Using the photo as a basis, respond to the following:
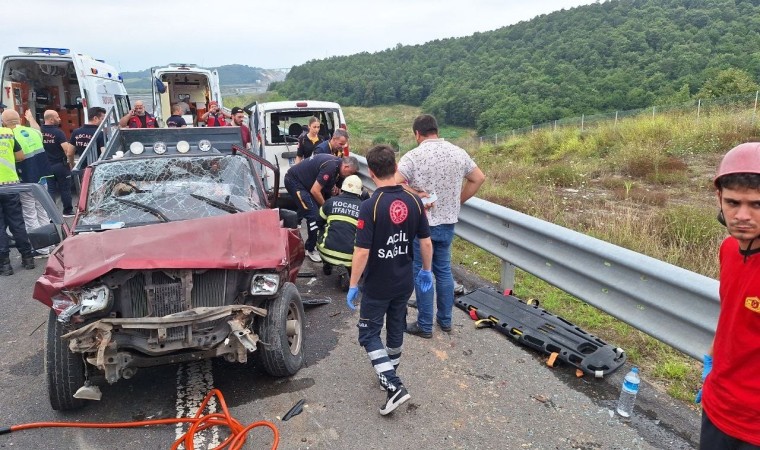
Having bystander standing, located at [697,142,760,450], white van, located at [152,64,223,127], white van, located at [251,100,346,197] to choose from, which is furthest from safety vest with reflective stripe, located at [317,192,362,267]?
white van, located at [152,64,223,127]

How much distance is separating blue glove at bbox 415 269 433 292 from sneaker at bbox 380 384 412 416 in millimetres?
949

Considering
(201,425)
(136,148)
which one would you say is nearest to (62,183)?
(136,148)

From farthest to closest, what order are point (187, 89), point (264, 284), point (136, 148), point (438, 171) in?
point (187, 89)
point (136, 148)
point (438, 171)
point (264, 284)

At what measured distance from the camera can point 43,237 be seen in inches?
150

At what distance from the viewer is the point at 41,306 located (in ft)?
18.1

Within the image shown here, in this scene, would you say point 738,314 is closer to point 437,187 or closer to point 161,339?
point 437,187

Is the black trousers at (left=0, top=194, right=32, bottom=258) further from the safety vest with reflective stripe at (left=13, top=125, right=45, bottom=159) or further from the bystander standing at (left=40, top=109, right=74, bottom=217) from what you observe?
the bystander standing at (left=40, top=109, right=74, bottom=217)

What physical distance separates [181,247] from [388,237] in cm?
142

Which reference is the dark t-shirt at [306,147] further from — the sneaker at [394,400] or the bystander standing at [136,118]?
the sneaker at [394,400]

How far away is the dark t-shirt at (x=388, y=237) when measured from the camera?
347cm

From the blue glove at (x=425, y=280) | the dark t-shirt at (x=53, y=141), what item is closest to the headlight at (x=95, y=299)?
the blue glove at (x=425, y=280)

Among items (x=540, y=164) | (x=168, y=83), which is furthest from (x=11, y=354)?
(x=168, y=83)

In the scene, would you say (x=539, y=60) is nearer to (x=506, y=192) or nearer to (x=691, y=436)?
(x=506, y=192)

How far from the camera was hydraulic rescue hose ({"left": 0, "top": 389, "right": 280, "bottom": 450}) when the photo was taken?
10.3 ft
